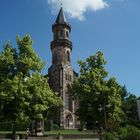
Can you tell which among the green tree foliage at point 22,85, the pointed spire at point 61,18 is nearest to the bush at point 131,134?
the green tree foliage at point 22,85

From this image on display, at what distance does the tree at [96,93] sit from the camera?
4591 cm

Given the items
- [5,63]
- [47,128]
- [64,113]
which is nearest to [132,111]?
[64,113]

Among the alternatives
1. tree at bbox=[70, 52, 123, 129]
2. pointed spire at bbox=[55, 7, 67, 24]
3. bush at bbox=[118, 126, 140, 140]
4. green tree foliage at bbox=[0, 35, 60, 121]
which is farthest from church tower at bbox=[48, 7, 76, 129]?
bush at bbox=[118, 126, 140, 140]

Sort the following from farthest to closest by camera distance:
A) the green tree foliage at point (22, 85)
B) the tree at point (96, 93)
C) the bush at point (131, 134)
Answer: the tree at point (96, 93) → the green tree foliage at point (22, 85) → the bush at point (131, 134)

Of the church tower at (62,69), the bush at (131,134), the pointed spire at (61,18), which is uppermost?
the pointed spire at (61,18)

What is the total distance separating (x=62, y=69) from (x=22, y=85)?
4647 cm

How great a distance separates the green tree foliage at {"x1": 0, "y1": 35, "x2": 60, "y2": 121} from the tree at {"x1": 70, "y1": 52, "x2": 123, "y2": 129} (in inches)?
354

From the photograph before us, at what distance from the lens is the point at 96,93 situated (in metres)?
45.9

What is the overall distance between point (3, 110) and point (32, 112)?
2950 millimetres

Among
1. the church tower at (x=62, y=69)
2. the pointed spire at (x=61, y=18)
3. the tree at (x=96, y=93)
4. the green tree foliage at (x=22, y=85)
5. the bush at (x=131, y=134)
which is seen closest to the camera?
the bush at (x=131, y=134)

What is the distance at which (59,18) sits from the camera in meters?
89.6

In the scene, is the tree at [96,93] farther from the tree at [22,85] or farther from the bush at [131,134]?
the bush at [131,134]

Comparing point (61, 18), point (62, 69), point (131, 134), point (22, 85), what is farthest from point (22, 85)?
point (61, 18)

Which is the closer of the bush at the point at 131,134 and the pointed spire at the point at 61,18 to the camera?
the bush at the point at 131,134
